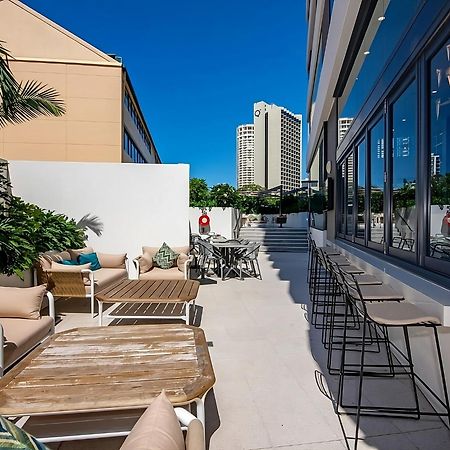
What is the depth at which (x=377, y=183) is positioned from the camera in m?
4.62

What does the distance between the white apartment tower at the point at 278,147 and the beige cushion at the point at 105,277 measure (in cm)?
2942

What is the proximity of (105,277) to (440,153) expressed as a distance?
4.75 metres

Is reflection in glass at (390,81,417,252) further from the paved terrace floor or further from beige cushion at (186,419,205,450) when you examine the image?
beige cushion at (186,419,205,450)

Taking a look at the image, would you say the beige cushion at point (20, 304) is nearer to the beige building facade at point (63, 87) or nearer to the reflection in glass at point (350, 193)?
the reflection in glass at point (350, 193)

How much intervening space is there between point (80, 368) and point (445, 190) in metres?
2.83

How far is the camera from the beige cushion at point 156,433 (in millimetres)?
985

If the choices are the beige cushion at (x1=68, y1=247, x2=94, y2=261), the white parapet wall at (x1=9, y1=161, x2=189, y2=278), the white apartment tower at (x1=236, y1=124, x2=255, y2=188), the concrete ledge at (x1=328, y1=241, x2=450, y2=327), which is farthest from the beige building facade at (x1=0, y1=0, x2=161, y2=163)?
the white apartment tower at (x1=236, y1=124, x2=255, y2=188)

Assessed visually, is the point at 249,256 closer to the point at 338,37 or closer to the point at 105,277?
the point at 105,277

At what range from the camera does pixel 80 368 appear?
2078 millimetres

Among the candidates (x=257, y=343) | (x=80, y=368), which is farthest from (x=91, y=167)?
(x=80, y=368)

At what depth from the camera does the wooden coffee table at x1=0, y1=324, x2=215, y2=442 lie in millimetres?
1688

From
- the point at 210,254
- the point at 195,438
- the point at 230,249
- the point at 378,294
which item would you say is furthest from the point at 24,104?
the point at 195,438

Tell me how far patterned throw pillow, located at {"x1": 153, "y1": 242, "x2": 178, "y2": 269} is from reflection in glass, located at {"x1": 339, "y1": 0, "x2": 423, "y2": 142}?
4.18 metres

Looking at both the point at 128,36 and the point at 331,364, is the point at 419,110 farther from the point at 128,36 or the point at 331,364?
the point at 128,36
